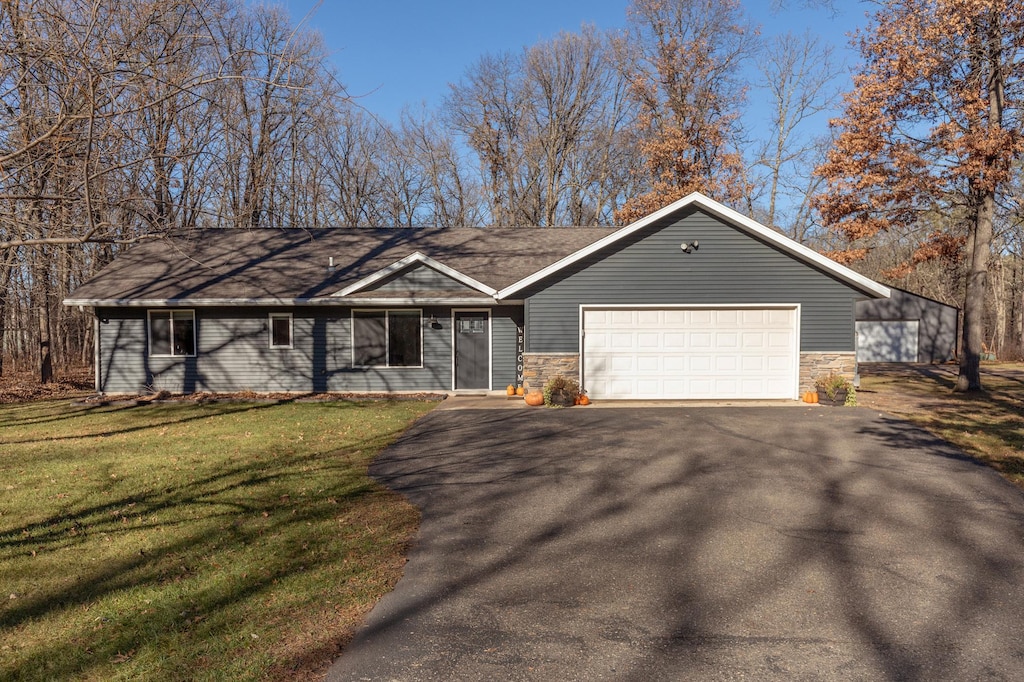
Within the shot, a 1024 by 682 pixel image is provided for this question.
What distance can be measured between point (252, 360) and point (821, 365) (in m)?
14.0

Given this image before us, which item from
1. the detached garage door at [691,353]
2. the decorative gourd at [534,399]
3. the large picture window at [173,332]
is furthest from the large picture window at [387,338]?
the detached garage door at [691,353]

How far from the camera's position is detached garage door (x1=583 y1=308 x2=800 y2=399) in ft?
45.4

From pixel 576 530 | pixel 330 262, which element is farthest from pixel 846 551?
pixel 330 262

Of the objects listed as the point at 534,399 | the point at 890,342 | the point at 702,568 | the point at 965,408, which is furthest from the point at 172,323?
the point at 890,342

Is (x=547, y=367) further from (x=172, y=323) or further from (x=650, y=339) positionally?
(x=172, y=323)

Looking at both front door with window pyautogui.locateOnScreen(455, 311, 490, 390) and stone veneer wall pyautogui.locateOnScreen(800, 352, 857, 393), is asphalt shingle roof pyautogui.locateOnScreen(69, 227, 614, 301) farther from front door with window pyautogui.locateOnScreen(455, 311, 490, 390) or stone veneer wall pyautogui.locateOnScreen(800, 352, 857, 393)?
stone veneer wall pyautogui.locateOnScreen(800, 352, 857, 393)

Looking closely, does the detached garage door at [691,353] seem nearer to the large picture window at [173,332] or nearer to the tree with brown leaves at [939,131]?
the tree with brown leaves at [939,131]

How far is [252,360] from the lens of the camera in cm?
1602

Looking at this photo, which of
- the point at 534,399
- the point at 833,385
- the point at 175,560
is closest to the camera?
the point at 175,560

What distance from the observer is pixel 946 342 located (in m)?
27.8

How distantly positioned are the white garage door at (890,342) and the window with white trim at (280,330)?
25014mm

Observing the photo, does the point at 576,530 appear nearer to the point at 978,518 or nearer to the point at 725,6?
the point at 978,518

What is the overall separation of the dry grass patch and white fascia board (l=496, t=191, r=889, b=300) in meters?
2.67

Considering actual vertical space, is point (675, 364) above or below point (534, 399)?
above
